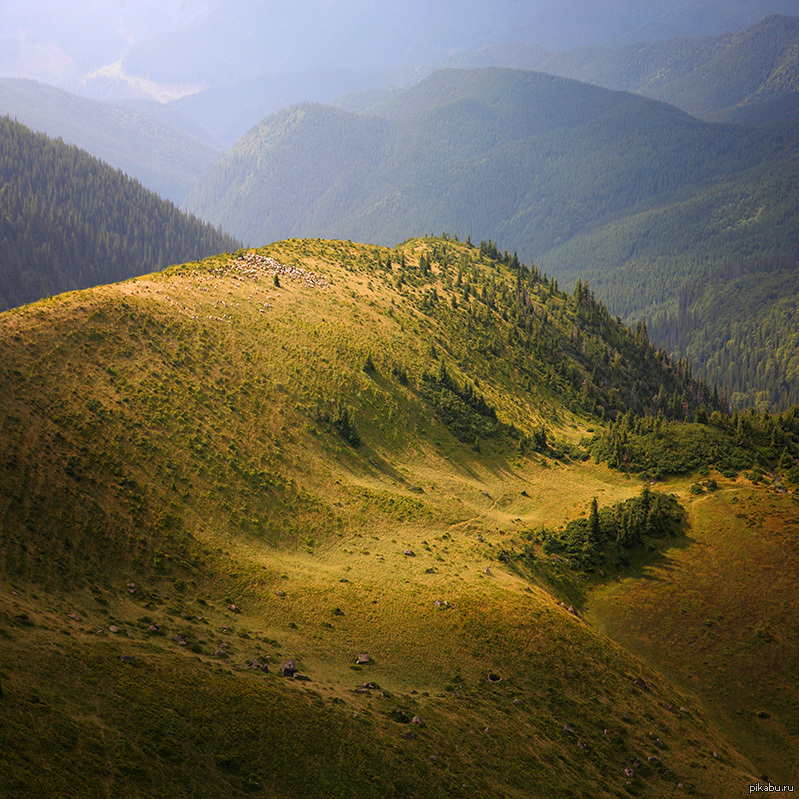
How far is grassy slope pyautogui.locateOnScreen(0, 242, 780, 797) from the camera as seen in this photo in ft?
118

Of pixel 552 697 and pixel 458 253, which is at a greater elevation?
pixel 458 253

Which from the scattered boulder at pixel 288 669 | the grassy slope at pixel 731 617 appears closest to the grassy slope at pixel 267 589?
the scattered boulder at pixel 288 669

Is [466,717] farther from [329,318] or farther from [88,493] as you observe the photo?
[329,318]

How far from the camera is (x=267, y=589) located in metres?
57.0

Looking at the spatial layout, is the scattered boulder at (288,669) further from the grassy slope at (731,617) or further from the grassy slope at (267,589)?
the grassy slope at (731,617)

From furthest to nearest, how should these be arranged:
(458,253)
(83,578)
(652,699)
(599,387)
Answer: (458,253)
(599,387)
(652,699)
(83,578)

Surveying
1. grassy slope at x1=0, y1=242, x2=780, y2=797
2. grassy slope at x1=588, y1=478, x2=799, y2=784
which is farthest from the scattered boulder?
grassy slope at x1=588, y1=478, x2=799, y2=784

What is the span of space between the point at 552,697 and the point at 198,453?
42.5 metres

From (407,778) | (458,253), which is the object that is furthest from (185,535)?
(458,253)

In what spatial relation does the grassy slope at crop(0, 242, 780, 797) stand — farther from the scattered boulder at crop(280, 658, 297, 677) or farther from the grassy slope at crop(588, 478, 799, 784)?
the grassy slope at crop(588, 478, 799, 784)

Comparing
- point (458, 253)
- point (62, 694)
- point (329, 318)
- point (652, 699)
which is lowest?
point (652, 699)

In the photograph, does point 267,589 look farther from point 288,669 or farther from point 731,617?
point 731,617

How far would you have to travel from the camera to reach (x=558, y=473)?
99.2 meters

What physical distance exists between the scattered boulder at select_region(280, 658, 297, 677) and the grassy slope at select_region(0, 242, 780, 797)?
3.94 ft
